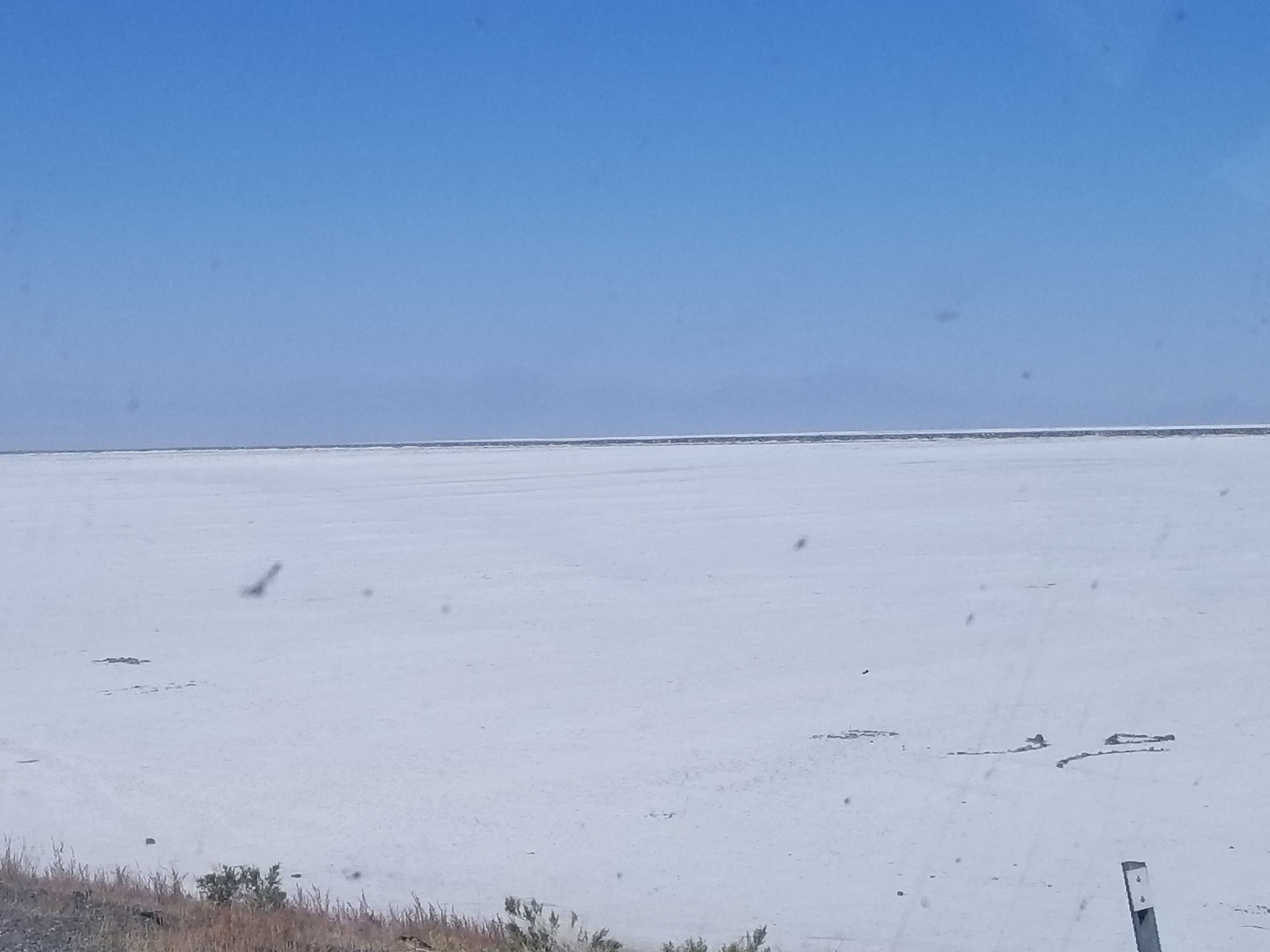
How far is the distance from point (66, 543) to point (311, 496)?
29.7 feet

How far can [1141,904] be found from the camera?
3721 mm

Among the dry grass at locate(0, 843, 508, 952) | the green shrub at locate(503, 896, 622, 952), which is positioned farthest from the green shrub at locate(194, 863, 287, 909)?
the green shrub at locate(503, 896, 622, 952)

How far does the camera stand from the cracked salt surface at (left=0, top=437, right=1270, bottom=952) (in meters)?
6.78

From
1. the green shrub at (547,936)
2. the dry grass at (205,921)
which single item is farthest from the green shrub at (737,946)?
the dry grass at (205,921)

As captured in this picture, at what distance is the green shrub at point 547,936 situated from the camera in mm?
5301

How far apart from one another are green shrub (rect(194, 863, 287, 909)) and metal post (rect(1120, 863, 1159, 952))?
361 cm

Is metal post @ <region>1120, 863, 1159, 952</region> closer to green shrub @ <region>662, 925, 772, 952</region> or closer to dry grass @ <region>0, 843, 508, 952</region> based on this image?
green shrub @ <region>662, 925, 772, 952</region>

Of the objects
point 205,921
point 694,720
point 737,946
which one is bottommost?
point 737,946

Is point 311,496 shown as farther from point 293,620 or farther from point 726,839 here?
point 726,839

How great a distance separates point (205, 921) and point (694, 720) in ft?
16.0

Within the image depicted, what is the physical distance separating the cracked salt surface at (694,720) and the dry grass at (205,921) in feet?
2.57

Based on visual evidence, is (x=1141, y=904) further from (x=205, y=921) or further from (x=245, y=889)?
(x=245, y=889)

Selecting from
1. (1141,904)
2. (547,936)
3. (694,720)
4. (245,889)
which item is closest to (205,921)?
(245,889)

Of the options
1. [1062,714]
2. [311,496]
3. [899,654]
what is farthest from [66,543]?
[1062,714]
